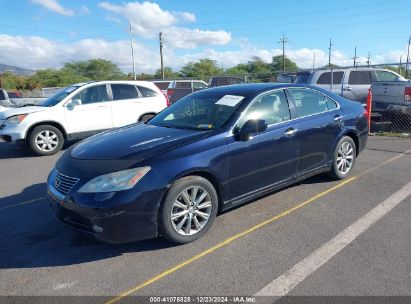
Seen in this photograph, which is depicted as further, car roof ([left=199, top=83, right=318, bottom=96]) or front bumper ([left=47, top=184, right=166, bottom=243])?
car roof ([left=199, top=83, right=318, bottom=96])

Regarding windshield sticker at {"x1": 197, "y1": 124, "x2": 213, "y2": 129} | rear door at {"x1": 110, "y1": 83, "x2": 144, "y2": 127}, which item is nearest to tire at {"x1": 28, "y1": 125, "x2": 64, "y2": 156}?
rear door at {"x1": 110, "y1": 83, "x2": 144, "y2": 127}

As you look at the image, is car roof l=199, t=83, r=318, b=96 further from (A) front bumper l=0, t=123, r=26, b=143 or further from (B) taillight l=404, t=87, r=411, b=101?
(B) taillight l=404, t=87, r=411, b=101

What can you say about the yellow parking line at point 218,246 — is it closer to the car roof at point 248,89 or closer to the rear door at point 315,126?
the rear door at point 315,126

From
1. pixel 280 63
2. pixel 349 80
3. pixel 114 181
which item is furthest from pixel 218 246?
pixel 280 63

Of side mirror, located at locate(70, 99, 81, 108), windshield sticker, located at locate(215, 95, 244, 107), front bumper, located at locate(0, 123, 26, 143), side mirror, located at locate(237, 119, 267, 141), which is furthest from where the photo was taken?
side mirror, located at locate(70, 99, 81, 108)

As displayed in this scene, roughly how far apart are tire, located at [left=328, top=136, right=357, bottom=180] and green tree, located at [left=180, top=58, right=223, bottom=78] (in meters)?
57.9

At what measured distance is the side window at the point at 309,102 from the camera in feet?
16.0

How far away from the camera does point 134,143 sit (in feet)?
12.7

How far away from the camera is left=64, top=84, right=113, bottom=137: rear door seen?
8758 mm

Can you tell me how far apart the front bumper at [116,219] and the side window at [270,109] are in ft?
4.95

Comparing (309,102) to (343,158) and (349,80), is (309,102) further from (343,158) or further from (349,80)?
(349,80)

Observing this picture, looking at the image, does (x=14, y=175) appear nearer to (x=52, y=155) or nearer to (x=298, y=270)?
(x=52, y=155)

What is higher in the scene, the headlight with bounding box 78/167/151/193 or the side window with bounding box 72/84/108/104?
the side window with bounding box 72/84/108/104

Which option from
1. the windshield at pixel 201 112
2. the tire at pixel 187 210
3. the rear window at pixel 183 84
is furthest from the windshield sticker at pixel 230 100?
the rear window at pixel 183 84
